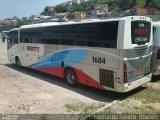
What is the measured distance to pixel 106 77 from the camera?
1006 cm

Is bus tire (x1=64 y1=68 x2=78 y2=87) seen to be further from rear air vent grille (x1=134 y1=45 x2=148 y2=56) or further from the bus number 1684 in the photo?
rear air vent grille (x1=134 y1=45 x2=148 y2=56)

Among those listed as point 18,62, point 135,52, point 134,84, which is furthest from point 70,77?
point 18,62

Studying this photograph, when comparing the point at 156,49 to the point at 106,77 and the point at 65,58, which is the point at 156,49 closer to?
the point at 106,77

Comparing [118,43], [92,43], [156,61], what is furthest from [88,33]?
[156,61]

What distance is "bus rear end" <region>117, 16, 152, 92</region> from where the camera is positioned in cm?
932

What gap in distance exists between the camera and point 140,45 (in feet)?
33.4

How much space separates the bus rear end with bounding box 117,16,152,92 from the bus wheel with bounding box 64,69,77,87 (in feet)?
9.59

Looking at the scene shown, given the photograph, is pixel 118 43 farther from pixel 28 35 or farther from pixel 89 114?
pixel 28 35

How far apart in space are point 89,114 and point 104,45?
2.94m

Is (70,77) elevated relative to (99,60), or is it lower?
lower

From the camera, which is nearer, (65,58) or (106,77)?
(106,77)

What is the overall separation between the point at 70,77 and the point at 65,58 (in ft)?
3.06

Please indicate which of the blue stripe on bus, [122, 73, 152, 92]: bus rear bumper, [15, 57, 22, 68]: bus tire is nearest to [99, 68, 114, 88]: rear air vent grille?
[122, 73, 152, 92]: bus rear bumper

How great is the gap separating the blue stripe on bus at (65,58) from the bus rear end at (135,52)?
6.79ft
